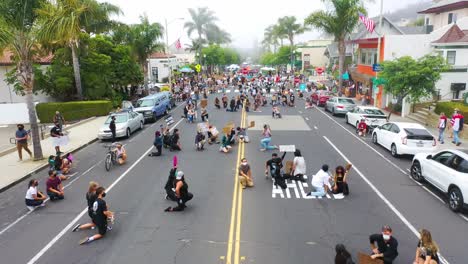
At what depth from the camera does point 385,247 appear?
8.72 metres

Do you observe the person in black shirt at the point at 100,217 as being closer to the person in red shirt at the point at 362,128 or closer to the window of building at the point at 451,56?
the person in red shirt at the point at 362,128

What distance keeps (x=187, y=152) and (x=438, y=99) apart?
69.6 feet

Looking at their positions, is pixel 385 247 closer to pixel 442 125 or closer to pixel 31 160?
pixel 442 125

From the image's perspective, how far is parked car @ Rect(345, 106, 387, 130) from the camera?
2466cm

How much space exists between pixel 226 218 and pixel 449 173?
22.0 feet

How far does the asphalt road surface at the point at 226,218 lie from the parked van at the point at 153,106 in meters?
11.2

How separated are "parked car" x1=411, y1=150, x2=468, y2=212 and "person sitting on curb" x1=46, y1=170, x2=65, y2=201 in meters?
11.7

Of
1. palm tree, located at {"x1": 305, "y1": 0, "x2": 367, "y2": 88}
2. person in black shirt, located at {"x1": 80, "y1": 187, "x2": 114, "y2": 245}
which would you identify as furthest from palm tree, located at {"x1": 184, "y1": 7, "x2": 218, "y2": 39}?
person in black shirt, located at {"x1": 80, "y1": 187, "x2": 114, "y2": 245}

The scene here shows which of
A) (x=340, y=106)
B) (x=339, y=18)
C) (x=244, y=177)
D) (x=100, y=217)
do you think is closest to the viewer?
(x=100, y=217)

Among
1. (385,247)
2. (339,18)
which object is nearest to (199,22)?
(339,18)

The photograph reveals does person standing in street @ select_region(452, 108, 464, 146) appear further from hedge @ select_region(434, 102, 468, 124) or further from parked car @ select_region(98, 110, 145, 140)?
parked car @ select_region(98, 110, 145, 140)

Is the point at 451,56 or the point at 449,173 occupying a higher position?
the point at 451,56

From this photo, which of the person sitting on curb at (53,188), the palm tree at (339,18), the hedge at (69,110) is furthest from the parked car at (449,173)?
the palm tree at (339,18)

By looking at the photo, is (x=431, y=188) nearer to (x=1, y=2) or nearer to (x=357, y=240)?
(x=357, y=240)
